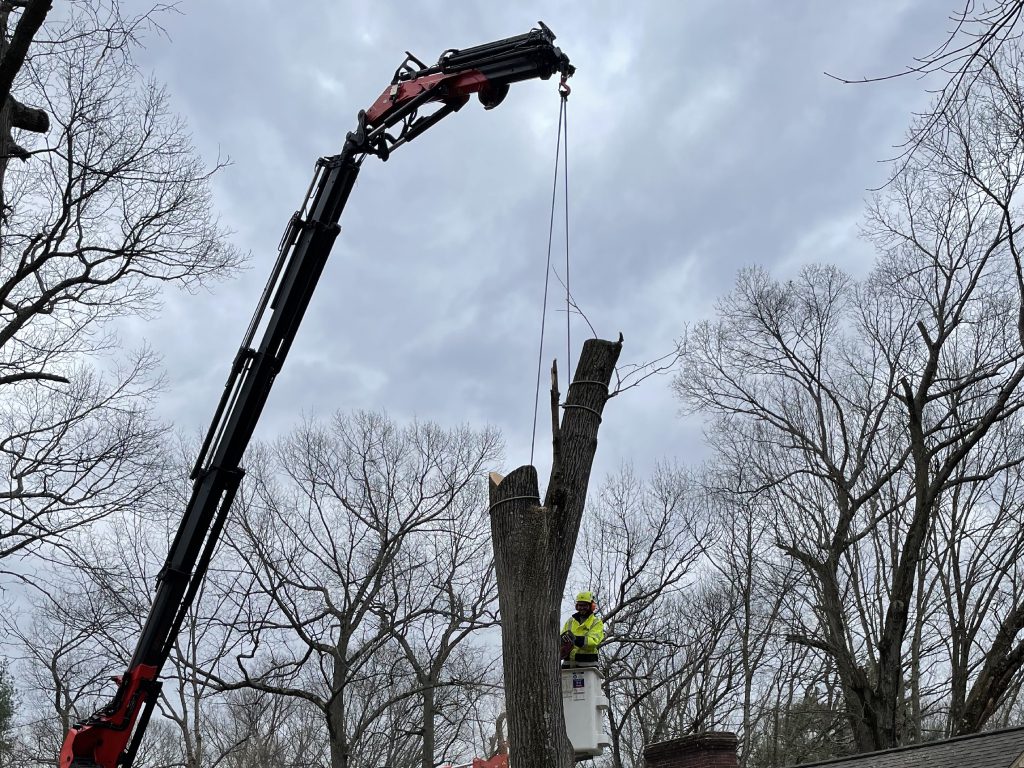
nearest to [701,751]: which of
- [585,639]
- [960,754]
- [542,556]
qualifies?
[960,754]

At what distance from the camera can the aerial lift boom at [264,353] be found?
8055 millimetres

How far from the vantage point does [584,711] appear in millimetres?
7383

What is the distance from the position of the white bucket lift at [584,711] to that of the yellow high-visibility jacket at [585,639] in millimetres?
151

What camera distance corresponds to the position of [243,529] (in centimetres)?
2480

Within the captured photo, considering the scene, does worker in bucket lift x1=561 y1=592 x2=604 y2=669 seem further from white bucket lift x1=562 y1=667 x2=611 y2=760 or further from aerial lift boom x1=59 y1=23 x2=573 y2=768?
aerial lift boom x1=59 y1=23 x2=573 y2=768

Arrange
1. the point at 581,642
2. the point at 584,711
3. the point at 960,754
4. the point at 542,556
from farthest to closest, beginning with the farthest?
the point at 960,754 → the point at 581,642 → the point at 584,711 → the point at 542,556

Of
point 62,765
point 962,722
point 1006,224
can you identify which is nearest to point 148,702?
point 62,765

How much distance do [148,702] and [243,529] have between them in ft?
55.6

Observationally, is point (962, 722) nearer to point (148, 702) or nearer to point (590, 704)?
point (590, 704)

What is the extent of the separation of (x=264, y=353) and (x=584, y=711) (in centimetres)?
398

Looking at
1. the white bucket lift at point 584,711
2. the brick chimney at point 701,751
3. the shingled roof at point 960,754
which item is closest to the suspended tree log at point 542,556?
the white bucket lift at point 584,711

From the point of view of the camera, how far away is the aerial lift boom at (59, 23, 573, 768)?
317 inches

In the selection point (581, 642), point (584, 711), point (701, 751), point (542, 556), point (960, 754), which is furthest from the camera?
point (701, 751)

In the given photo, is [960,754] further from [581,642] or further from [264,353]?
[264,353]
